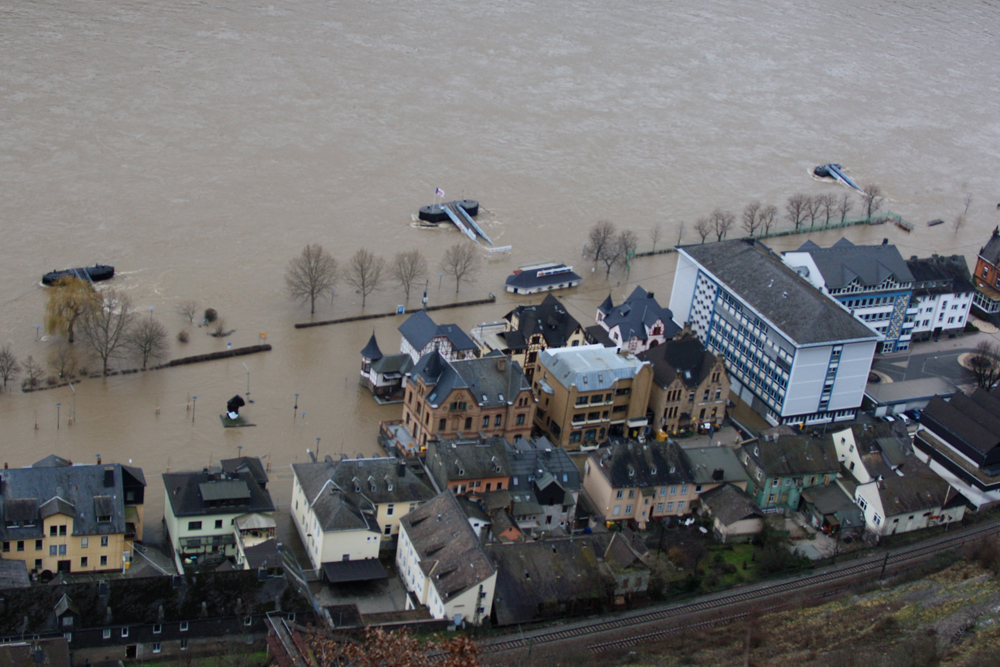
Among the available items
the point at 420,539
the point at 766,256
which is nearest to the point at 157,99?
the point at 766,256

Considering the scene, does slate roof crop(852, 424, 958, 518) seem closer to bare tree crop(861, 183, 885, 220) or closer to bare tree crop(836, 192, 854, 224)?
bare tree crop(836, 192, 854, 224)

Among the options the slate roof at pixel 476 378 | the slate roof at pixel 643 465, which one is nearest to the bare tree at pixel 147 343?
the slate roof at pixel 476 378

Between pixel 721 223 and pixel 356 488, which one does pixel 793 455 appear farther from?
pixel 721 223

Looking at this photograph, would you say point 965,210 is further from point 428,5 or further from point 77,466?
point 77,466

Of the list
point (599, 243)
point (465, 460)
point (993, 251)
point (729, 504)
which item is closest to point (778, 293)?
point (729, 504)

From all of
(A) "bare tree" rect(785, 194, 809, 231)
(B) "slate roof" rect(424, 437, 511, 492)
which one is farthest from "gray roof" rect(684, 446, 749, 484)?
(A) "bare tree" rect(785, 194, 809, 231)

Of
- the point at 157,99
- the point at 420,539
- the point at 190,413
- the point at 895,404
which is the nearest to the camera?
the point at 420,539

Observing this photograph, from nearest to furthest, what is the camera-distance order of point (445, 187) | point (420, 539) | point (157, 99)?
1. point (420, 539)
2. point (445, 187)
3. point (157, 99)
